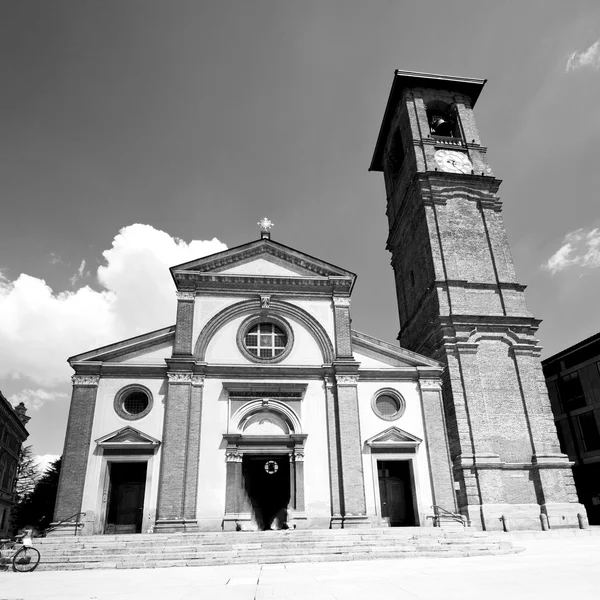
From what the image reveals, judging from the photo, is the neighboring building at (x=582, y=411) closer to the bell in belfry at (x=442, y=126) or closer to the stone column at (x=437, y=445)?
the stone column at (x=437, y=445)

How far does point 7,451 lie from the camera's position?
38875 millimetres

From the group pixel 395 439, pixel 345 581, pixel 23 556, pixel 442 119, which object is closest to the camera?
pixel 345 581

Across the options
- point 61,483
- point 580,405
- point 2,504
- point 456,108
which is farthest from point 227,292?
point 2,504

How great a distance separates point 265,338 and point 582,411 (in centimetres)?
2349

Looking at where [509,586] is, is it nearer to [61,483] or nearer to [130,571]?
[130,571]

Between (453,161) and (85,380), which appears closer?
(85,380)

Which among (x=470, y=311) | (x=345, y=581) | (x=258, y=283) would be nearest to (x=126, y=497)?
(x=258, y=283)

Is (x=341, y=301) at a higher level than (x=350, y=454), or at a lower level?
higher

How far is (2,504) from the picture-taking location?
38.0m

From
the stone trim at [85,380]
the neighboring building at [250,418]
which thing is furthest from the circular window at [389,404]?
the stone trim at [85,380]

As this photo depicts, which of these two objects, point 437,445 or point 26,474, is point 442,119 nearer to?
point 437,445

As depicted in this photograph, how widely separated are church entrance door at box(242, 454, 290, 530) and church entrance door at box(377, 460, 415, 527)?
4.14 meters

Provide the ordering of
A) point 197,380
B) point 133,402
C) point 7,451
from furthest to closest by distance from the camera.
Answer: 1. point 7,451
2. point 197,380
3. point 133,402

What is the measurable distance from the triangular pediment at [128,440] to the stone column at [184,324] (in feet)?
11.8
